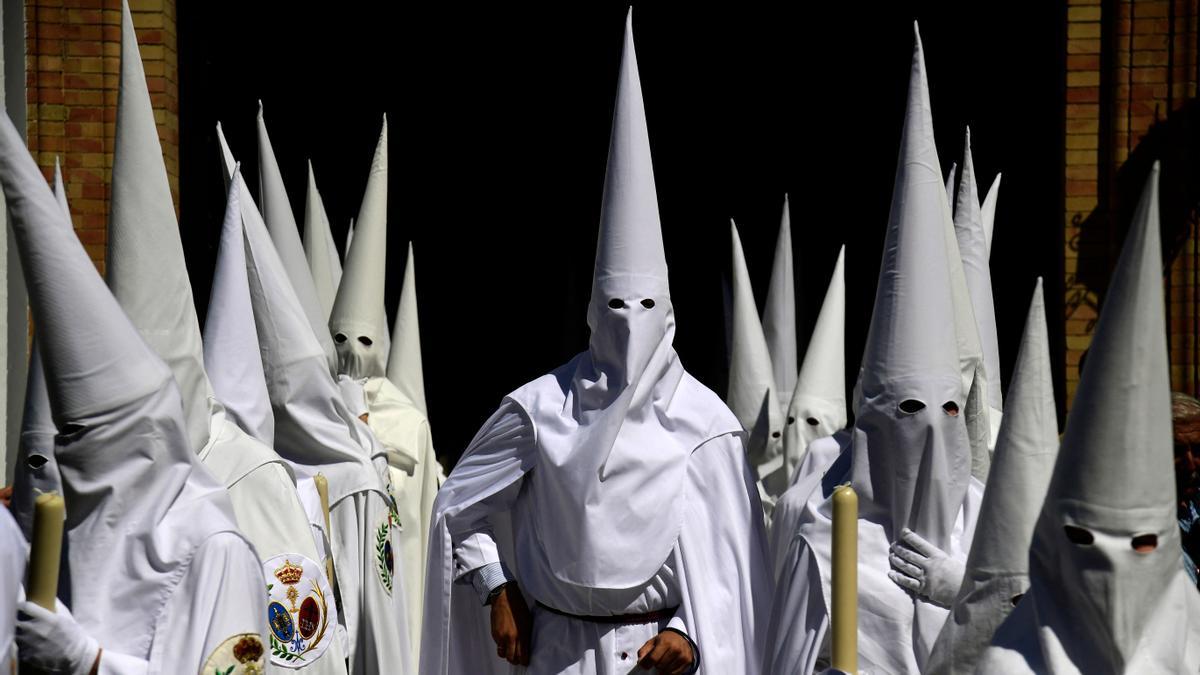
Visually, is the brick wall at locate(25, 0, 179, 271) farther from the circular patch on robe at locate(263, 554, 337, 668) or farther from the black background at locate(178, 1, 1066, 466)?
the circular patch on robe at locate(263, 554, 337, 668)

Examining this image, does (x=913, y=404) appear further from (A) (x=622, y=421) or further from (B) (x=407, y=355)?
(B) (x=407, y=355)

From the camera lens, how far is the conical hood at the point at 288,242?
8289mm

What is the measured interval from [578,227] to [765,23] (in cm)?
212

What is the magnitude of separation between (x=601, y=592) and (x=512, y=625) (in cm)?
28

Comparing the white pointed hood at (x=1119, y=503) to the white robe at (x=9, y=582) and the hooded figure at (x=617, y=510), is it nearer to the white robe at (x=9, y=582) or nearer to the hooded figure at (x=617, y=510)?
the white robe at (x=9, y=582)

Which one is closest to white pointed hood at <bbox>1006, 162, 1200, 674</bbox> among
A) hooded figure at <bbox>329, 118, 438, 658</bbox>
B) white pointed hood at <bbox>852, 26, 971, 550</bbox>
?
white pointed hood at <bbox>852, 26, 971, 550</bbox>

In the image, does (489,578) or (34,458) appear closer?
(34,458)

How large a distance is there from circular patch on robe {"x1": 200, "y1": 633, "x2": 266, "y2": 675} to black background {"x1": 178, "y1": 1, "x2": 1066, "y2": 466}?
995 cm

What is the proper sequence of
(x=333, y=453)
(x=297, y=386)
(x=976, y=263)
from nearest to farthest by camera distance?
(x=297, y=386)
(x=333, y=453)
(x=976, y=263)

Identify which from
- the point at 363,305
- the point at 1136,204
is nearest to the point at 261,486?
the point at 363,305

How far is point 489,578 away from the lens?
557cm

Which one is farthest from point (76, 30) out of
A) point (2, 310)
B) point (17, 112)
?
point (2, 310)

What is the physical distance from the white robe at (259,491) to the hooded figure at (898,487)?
143 cm

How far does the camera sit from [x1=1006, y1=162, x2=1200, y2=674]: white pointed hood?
10.3ft
